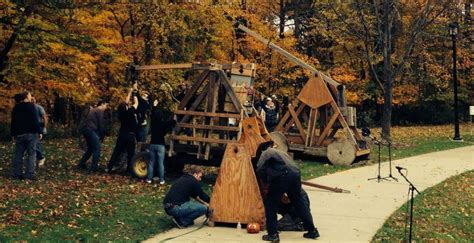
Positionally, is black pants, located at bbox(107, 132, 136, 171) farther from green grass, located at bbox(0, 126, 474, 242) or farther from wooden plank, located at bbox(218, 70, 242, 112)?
wooden plank, located at bbox(218, 70, 242, 112)

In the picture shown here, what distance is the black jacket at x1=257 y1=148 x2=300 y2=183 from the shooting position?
7.78m

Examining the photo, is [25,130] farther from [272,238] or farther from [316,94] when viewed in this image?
[316,94]

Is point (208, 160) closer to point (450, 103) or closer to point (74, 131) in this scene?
point (74, 131)

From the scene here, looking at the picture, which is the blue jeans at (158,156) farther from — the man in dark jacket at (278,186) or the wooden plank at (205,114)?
the man in dark jacket at (278,186)

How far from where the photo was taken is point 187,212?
8.48 metres

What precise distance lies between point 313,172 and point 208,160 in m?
3.45

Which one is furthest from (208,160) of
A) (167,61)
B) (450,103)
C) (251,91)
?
(450,103)

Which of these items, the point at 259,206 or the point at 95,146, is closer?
the point at 259,206

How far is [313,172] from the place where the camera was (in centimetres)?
1488

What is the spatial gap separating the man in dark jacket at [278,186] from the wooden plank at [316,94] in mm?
8827

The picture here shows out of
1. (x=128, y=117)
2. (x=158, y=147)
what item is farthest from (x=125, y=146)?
(x=158, y=147)

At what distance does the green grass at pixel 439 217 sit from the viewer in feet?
28.0

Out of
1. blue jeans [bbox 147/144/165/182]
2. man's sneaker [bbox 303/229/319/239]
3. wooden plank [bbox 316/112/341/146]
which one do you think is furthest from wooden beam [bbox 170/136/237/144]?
wooden plank [bbox 316/112/341/146]

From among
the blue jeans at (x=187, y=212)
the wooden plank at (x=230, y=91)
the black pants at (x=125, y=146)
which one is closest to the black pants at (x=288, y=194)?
the blue jeans at (x=187, y=212)
